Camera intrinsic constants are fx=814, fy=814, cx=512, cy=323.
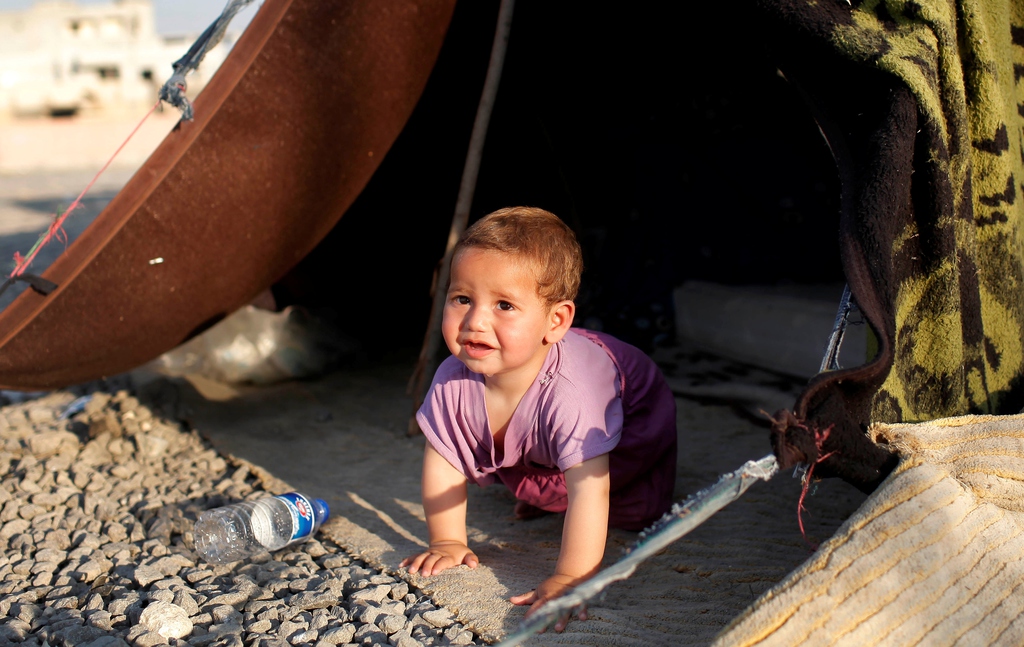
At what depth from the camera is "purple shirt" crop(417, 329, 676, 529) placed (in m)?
1.94

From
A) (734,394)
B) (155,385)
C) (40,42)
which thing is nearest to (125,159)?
(155,385)

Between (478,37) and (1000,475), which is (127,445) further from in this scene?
(1000,475)

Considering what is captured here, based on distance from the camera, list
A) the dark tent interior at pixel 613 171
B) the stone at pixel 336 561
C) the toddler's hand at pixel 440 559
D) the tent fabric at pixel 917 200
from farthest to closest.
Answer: the dark tent interior at pixel 613 171, the stone at pixel 336 561, the toddler's hand at pixel 440 559, the tent fabric at pixel 917 200

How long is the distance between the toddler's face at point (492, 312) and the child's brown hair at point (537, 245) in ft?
0.07

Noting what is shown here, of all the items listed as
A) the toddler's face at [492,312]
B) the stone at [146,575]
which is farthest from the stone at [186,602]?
the toddler's face at [492,312]

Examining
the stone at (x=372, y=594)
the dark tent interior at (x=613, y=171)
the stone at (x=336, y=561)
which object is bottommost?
the stone at (x=336, y=561)

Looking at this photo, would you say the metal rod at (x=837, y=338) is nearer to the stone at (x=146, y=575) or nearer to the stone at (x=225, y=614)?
the stone at (x=225, y=614)

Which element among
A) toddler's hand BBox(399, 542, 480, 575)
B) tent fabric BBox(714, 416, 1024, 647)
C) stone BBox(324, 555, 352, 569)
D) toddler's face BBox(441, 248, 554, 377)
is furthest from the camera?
stone BBox(324, 555, 352, 569)

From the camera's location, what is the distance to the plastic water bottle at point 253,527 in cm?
224

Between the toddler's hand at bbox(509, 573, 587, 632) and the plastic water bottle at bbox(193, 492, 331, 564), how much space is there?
2.41 feet

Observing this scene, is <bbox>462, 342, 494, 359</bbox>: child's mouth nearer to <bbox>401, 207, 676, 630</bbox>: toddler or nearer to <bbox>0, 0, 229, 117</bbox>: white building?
<bbox>401, 207, 676, 630</bbox>: toddler

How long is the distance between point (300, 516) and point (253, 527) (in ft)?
0.42

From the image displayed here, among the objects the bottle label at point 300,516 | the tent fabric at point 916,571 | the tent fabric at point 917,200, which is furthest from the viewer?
the bottle label at point 300,516

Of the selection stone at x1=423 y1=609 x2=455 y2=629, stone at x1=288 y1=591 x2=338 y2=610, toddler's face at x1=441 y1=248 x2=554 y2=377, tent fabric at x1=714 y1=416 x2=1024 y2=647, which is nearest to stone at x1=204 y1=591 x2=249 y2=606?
stone at x1=288 y1=591 x2=338 y2=610
